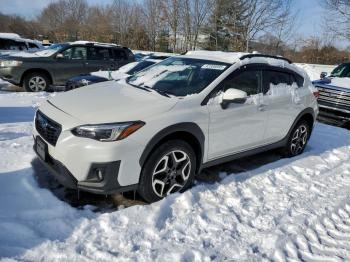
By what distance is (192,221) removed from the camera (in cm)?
Answer: 375

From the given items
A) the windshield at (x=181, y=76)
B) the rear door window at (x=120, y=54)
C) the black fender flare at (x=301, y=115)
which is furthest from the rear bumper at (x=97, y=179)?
the rear door window at (x=120, y=54)

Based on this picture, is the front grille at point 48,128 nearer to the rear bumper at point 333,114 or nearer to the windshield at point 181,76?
the windshield at point 181,76

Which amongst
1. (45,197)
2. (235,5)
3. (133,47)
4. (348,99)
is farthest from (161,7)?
(45,197)

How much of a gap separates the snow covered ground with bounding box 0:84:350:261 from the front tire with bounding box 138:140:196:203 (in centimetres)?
11

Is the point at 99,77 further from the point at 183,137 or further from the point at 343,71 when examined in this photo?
the point at 343,71

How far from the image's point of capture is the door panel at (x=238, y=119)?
14.4 feet

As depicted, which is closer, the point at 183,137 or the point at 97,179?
the point at 97,179

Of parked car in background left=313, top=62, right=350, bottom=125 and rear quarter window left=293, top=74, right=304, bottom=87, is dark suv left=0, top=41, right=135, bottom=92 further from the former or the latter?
rear quarter window left=293, top=74, right=304, bottom=87

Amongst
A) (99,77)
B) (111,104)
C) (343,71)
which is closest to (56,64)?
(99,77)

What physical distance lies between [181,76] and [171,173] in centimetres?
137

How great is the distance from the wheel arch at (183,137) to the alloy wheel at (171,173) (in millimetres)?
177

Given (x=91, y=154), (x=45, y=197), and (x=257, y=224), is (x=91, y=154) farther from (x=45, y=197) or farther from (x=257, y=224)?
(x=257, y=224)

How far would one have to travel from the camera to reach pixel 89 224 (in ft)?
11.4

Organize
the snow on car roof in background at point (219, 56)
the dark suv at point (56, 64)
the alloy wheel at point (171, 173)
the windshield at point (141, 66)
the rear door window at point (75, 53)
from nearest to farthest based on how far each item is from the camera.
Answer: the alloy wheel at point (171, 173), the snow on car roof in background at point (219, 56), the windshield at point (141, 66), the dark suv at point (56, 64), the rear door window at point (75, 53)
